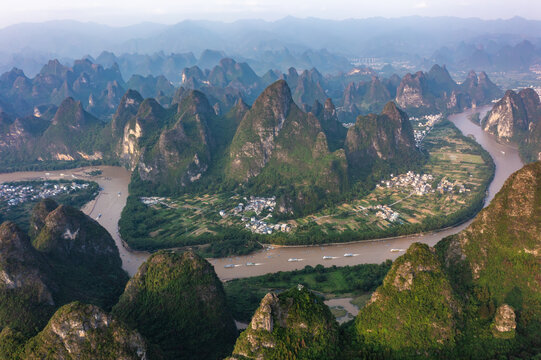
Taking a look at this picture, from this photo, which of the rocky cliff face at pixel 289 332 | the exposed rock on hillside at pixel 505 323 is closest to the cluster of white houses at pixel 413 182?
the exposed rock on hillside at pixel 505 323

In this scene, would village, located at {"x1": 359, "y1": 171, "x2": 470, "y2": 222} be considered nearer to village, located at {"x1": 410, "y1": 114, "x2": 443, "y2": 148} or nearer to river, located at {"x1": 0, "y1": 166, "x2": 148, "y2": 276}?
village, located at {"x1": 410, "y1": 114, "x2": 443, "y2": 148}

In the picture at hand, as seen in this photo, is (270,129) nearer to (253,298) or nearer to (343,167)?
(343,167)

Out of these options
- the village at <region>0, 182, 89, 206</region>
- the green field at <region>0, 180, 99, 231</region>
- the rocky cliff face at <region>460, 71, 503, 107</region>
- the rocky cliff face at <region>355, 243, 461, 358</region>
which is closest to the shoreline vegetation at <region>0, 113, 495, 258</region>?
the green field at <region>0, 180, 99, 231</region>

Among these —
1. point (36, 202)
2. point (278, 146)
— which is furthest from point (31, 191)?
point (278, 146)

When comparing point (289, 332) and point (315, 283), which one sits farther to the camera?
point (315, 283)

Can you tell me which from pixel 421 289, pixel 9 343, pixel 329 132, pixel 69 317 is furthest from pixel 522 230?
pixel 329 132

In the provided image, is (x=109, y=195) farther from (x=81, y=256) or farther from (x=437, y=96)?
(x=437, y=96)
